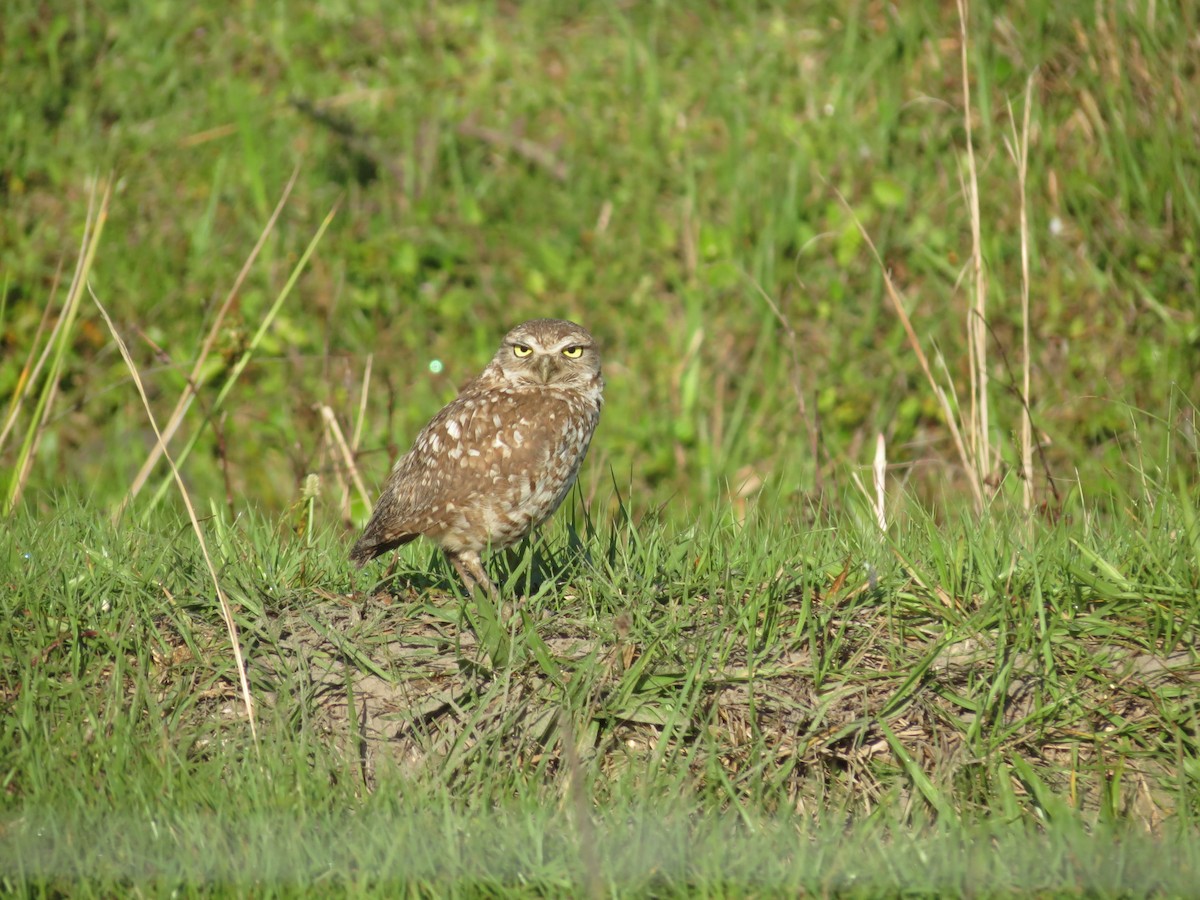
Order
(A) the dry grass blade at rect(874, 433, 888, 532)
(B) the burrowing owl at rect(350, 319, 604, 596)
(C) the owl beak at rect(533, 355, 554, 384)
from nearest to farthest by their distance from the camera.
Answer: (B) the burrowing owl at rect(350, 319, 604, 596) → (A) the dry grass blade at rect(874, 433, 888, 532) → (C) the owl beak at rect(533, 355, 554, 384)

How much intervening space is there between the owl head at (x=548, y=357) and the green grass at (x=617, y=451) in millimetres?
415

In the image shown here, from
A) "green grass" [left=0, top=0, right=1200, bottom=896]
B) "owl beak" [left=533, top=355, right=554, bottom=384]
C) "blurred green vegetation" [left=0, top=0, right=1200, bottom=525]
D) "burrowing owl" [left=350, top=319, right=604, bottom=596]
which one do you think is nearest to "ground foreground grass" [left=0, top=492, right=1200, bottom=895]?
"green grass" [left=0, top=0, right=1200, bottom=896]

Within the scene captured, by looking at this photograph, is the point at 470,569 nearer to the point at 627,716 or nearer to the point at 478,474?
the point at 478,474

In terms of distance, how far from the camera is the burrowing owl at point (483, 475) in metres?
4.04

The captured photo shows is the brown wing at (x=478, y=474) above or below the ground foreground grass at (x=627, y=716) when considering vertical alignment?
above

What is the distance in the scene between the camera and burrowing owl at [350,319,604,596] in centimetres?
404

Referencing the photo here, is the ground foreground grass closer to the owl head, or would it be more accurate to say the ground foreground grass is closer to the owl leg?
the owl leg

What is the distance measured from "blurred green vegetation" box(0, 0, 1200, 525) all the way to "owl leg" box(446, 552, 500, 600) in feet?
8.81

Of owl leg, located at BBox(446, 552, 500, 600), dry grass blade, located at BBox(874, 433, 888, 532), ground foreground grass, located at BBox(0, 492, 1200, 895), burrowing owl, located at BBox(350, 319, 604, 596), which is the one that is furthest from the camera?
dry grass blade, located at BBox(874, 433, 888, 532)

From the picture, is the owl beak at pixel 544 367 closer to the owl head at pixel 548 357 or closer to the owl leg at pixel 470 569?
the owl head at pixel 548 357

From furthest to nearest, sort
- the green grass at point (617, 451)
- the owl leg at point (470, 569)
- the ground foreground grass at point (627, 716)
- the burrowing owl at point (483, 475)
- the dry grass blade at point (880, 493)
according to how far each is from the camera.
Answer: the dry grass blade at point (880, 493) < the burrowing owl at point (483, 475) < the owl leg at point (470, 569) < the green grass at point (617, 451) < the ground foreground grass at point (627, 716)

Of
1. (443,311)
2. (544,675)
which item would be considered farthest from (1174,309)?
(544,675)

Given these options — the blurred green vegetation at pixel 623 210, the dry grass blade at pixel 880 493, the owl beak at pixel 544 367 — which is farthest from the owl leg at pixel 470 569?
the blurred green vegetation at pixel 623 210

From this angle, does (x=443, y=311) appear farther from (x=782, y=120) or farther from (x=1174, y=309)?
(x=1174, y=309)
